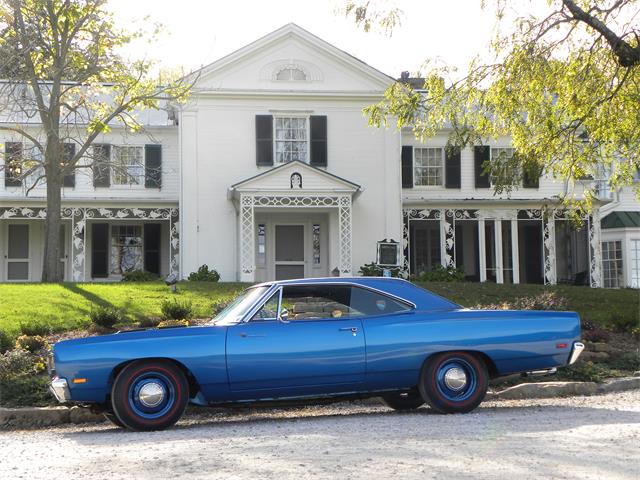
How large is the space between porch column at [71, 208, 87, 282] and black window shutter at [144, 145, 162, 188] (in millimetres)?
2271

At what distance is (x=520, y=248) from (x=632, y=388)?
18990 mm

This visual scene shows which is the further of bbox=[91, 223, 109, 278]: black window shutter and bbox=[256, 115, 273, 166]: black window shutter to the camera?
bbox=[91, 223, 109, 278]: black window shutter

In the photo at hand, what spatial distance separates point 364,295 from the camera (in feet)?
25.5

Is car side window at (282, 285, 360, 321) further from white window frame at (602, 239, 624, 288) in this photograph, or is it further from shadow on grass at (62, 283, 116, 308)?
white window frame at (602, 239, 624, 288)

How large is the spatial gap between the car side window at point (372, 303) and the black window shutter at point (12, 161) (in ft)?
49.7

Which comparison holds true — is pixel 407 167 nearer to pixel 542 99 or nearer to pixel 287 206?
pixel 287 206

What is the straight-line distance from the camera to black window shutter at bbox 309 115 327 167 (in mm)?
24078

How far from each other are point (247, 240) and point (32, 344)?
1245 centimetres

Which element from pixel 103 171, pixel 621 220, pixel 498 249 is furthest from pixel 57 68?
pixel 621 220

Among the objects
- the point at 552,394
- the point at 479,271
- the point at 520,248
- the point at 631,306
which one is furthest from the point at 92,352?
the point at 520,248

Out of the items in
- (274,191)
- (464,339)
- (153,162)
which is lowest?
(464,339)

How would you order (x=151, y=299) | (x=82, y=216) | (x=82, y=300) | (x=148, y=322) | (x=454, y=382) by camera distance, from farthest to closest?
(x=82, y=216) → (x=151, y=299) → (x=82, y=300) → (x=148, y=322) → (x=454, y=382)

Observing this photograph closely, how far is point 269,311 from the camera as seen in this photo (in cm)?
749

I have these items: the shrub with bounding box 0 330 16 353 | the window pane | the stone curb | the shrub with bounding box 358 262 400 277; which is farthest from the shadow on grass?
the window pane
